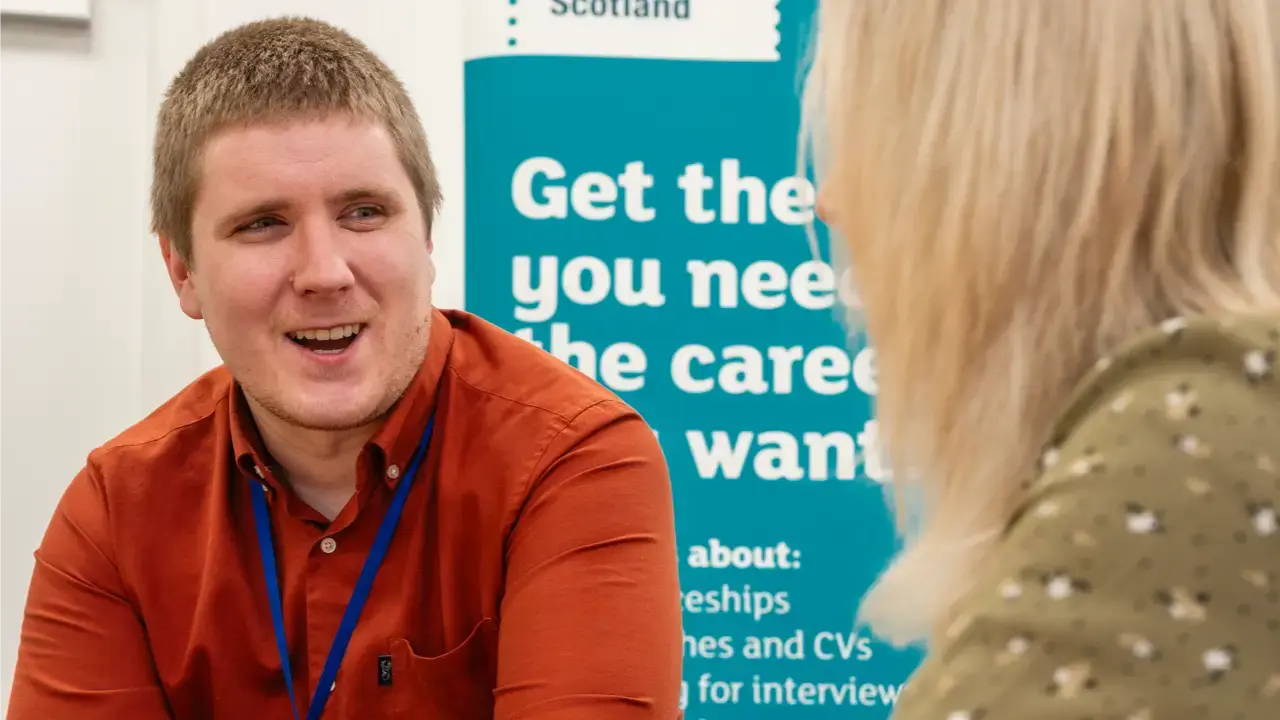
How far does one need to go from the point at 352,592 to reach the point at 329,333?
12.7 inches

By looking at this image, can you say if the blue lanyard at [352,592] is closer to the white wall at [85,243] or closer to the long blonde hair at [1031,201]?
the long blonde hair at [1031,201]

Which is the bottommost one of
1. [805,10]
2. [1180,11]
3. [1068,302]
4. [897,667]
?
[897,667]

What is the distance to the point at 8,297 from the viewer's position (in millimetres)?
2350

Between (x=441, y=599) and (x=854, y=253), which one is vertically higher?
(x=854, y=253)

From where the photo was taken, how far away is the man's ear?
1.56m

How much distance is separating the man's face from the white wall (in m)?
0.90

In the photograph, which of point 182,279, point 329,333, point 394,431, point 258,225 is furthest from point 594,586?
point 182,279

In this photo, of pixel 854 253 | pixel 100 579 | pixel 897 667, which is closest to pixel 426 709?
pixel 100 579

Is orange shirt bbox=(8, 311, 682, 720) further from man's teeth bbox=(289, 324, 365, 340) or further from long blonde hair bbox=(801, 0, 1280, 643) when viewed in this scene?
long blonde hair bbox=(801, 0, 1280, 643)

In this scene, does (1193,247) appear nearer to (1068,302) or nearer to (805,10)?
A: (1068,302)

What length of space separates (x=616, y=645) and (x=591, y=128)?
4.06 ft

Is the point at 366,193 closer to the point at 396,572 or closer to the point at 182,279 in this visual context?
the point at 182,279

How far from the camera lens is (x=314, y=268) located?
1426 mm

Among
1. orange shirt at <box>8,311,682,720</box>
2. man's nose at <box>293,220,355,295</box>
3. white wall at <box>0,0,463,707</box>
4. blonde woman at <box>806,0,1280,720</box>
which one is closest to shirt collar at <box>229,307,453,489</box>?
orange shirt at <box>8,311,682,720</box>
